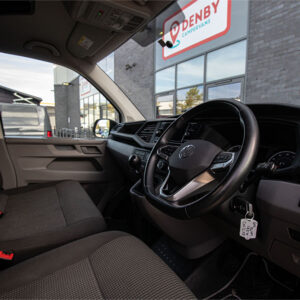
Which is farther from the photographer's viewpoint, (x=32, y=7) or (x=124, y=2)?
(x=32, y=7)

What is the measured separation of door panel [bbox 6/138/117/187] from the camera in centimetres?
→ 189

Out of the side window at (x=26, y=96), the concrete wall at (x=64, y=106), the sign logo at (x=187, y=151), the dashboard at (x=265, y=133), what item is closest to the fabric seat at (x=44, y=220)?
Answer: the dashboard at (x=265, y=133)

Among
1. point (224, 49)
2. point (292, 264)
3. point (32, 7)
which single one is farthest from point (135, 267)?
point (224, 49)

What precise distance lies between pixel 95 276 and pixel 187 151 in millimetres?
576

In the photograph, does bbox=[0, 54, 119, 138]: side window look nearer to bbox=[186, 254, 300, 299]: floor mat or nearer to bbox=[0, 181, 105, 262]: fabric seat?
bbox=[0, 181, 105, 262]: fabric seat

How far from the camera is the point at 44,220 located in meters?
1.18

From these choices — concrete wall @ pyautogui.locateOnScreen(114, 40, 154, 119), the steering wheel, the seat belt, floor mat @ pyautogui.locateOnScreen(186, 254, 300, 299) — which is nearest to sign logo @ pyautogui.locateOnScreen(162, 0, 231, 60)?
concrete wall @ pyautogui.locateOnScreen(114, 40, 154, 119)

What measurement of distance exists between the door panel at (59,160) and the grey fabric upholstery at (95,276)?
1194 millimetres

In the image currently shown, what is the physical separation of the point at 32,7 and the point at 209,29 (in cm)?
403

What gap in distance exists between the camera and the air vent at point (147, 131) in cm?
163

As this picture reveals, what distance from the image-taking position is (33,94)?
254cm

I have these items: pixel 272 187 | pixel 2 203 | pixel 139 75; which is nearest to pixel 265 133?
pixel 272 187

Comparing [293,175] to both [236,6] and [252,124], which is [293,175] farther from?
[236,6]

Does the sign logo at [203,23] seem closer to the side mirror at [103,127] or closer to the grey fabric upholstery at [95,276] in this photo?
the side mirror at [103,127]
